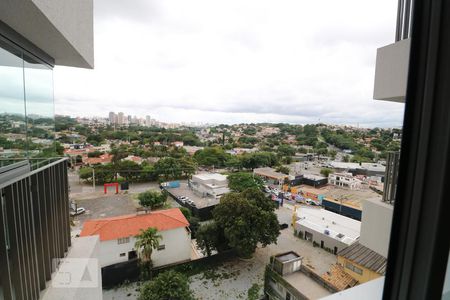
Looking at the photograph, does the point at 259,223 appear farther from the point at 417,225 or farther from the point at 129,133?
the point at 129,133

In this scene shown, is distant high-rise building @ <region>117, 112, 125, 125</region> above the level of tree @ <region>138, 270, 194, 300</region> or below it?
above

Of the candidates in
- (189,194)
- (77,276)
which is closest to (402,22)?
(77,276)

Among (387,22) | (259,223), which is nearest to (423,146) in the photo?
(387,22)

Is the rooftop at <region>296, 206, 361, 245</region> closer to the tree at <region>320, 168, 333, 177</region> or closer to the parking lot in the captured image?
the parking lot


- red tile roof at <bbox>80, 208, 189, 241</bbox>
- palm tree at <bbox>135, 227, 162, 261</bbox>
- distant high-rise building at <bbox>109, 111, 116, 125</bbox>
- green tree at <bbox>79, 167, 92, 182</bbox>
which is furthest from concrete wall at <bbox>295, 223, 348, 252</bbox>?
distant high-rise building at <bbox>109, 111, 116, 125</bbox>

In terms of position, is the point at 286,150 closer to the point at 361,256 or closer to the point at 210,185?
the point at 210,185

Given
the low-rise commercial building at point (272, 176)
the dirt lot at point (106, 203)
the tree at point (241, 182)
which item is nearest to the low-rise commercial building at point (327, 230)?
the tree at point (241, 182)
